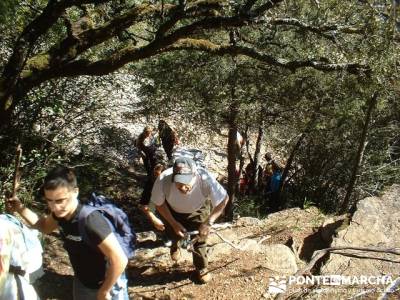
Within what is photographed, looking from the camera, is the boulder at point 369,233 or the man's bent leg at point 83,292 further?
the boulder at point 369,233

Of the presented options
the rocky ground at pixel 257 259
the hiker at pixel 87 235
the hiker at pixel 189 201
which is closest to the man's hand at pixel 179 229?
the hiker at pixel 189 201

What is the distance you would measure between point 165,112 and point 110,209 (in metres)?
7.01

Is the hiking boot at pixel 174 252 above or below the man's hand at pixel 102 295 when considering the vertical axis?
above

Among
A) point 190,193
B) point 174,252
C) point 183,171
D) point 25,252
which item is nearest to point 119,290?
point 25,252

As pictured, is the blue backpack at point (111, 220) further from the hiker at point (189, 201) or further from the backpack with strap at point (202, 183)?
the backpack with strap at point (202, 183)

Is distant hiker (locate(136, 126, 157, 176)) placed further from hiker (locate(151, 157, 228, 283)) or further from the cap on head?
the cap on head

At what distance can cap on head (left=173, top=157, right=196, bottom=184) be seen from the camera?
4.36 m

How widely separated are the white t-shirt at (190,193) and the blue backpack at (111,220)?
4.79ft

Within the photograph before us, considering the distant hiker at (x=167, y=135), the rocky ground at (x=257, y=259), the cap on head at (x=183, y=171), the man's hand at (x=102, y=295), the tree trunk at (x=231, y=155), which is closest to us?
the man's hand at (x=102, y=295)

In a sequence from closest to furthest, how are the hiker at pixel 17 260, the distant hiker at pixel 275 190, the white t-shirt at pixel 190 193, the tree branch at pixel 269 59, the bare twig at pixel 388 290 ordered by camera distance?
1. the bare twig at pixel 388 290
2. the hiker at pixel 17 260
3. the white t-shirt at pixel 190 193
4. the tree branch at pixel 269 59
5. the distant hiker at pixel 275 190

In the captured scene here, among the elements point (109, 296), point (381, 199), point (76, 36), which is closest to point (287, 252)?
point (381, 199)

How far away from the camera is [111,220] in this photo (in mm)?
3113

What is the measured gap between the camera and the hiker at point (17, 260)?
2.89 metres

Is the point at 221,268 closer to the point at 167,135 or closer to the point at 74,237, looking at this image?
the point at 74,237
